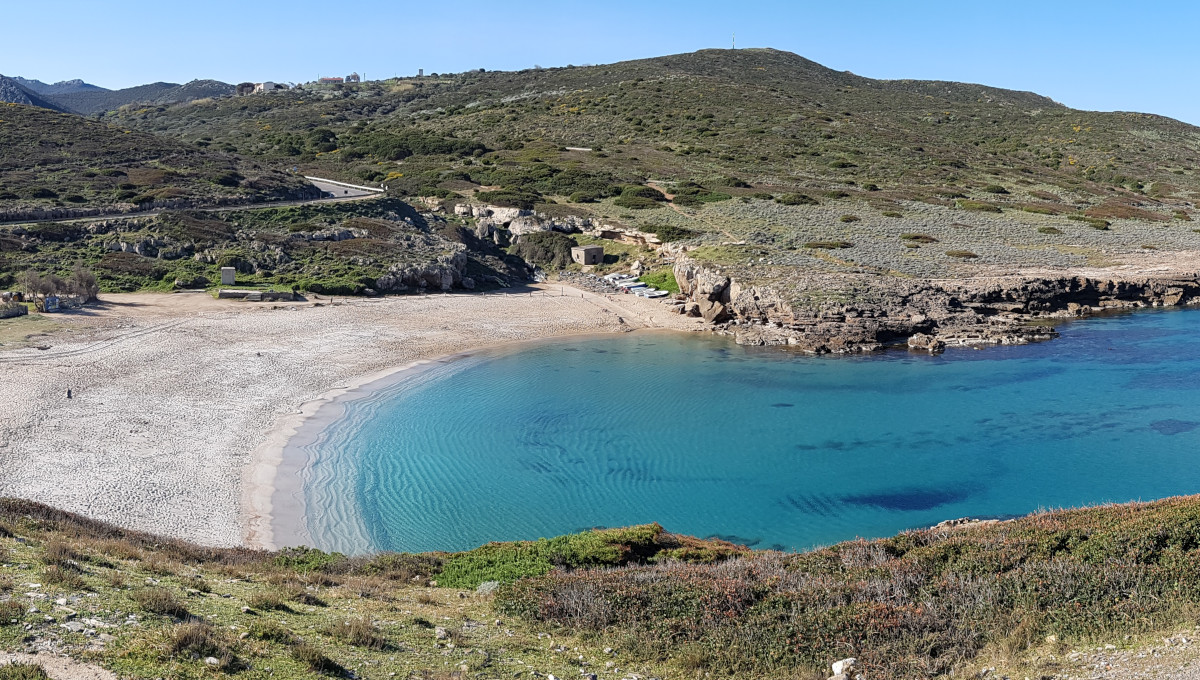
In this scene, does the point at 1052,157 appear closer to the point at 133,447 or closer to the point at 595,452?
the point at 595,452

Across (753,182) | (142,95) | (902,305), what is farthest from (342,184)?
(142,95)

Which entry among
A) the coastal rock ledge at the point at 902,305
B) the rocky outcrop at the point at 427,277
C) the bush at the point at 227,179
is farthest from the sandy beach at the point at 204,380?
the bush at the point at 227,179

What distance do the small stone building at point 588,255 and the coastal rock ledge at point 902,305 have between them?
815cm

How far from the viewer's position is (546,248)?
54375 millimetres

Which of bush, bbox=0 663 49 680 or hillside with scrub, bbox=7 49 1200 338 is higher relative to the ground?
hillside with scrub, bbox=7 49 1200 338

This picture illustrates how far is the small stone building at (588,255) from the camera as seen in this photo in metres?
52.0

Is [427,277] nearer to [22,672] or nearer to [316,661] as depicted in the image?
[316,661]

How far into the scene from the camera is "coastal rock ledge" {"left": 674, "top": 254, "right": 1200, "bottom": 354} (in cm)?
3647

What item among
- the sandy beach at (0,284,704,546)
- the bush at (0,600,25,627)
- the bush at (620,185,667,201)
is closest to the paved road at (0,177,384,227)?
the sandy beach at (0,284,704,546)

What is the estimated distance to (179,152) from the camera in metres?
67.6

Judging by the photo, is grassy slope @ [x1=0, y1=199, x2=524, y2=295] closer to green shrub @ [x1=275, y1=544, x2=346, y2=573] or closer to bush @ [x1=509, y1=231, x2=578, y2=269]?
bush @ [x1=509, y1=231, x2=578, y2=269]

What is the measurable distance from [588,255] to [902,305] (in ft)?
67.6

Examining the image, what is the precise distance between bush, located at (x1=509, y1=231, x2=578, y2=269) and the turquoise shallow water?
18.4 m

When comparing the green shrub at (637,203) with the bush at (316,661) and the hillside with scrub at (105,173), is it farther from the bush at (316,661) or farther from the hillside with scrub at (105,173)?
the bush at (316,661)
